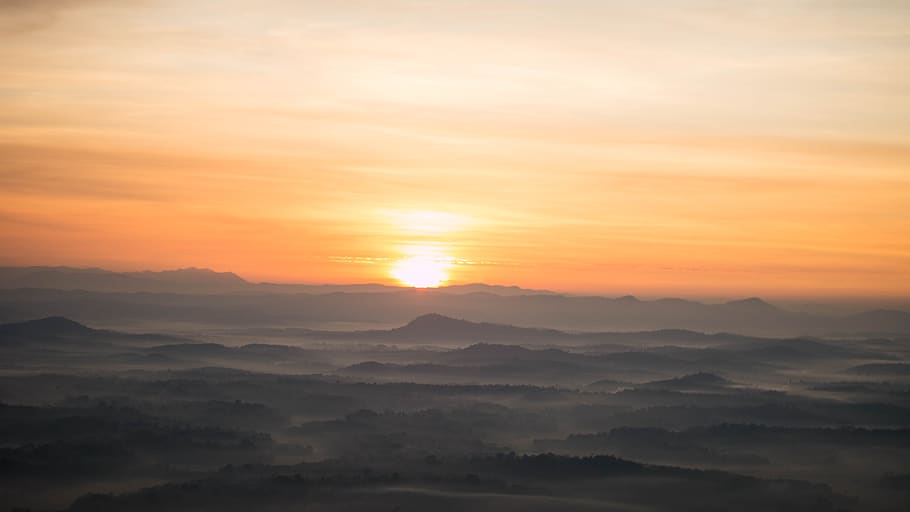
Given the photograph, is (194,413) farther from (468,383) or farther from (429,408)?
(468,383)

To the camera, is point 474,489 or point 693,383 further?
point 693,383

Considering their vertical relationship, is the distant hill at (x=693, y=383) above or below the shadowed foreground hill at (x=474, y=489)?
above

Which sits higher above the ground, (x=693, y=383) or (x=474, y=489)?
(x=693, y=383)

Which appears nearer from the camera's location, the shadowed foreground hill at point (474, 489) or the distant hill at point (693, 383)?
the shadowed foreground hill at point (474, 489)

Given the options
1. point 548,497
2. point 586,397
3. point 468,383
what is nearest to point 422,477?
point 548,497

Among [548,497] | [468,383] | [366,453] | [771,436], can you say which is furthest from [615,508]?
[468,383]

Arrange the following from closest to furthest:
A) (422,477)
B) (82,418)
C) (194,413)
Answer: (422,477) → (82,418) → (194,413)

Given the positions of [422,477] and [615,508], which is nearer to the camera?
[615,508]

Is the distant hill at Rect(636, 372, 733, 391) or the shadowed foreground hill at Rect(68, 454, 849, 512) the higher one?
the distant hill at Rect(636, 372, 733, 391)

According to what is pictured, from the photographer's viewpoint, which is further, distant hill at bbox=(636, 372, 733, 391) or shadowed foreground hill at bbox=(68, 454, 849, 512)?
distant hill at bbox=(636, 372, 733, 391)

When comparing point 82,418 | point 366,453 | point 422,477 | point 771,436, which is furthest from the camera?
point 771,436
